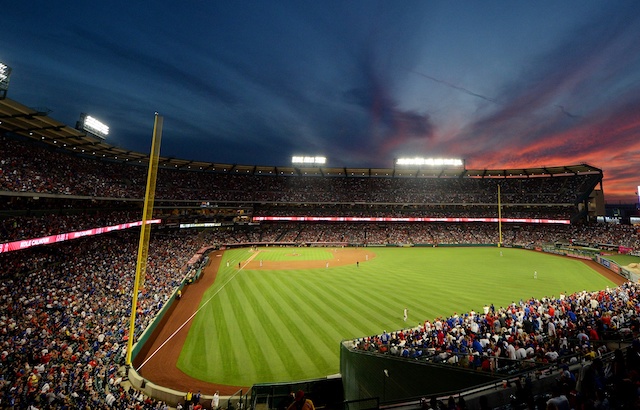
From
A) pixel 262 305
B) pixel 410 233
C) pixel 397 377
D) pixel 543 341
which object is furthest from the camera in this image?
pixel 410 233

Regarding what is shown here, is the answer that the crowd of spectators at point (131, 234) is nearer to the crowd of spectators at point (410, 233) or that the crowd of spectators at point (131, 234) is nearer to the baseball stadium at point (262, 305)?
the baseball stadium at point (262, 305)

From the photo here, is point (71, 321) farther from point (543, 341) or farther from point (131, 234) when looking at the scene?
point (131, 234)

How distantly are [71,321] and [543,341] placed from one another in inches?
981

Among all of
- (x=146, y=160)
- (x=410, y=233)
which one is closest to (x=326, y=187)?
(x=410, y=233)

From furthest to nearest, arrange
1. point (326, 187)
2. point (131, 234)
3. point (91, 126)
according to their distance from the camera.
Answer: point (326, 187)
point (131, 234)
point (91, 126)

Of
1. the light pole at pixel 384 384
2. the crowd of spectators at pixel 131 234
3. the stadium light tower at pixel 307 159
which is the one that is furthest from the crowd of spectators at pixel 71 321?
the stadium light tower at pixel 307 159

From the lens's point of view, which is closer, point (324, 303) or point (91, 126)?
point (324, 303)

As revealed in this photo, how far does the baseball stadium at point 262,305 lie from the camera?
33.0 feet

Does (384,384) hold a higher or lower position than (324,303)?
higher

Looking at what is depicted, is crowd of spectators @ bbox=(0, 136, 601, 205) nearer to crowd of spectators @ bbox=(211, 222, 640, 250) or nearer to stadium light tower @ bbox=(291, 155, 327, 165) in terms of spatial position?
crowd of spectators @ bbox=(211, 222, 640, 250)

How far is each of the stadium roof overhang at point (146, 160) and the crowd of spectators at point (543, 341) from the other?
32.2m

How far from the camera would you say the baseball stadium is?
1005 centimetres

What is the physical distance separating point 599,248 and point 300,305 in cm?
5841

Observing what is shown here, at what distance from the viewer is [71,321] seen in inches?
685
